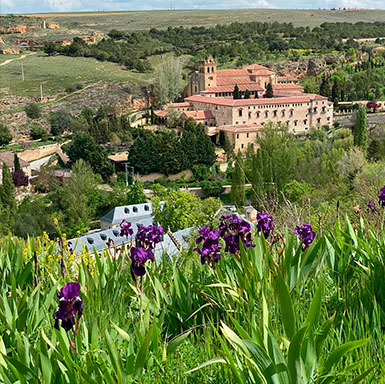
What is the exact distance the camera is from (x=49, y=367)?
204cm

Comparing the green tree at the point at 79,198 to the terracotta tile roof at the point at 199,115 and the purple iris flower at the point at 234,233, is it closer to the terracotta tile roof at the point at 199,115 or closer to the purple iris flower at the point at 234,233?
the terracotta tile roof at the point at 199,115

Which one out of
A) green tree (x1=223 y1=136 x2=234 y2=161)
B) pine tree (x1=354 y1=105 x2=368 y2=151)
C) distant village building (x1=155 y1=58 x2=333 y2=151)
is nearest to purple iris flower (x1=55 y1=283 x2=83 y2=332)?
pine tree (x1=354 y1=105 x2=368 y2=151)

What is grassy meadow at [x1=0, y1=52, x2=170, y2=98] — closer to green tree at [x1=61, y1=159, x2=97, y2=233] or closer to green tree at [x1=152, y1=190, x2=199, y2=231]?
green tree at [x1=61, y1=159, x2=97, y2=233]

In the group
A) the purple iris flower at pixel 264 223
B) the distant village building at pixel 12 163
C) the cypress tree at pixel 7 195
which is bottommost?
the distant village building at pixel 12 163

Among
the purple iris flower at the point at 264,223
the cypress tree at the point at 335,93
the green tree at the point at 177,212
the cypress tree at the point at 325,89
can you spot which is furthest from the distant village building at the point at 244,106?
the purple iris flower at the point at 264,223

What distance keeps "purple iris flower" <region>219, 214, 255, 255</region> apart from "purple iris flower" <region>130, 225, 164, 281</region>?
1.20 ft

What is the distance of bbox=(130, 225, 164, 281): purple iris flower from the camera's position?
2682mm

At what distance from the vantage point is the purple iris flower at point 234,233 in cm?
290

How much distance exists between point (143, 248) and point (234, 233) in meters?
0.47

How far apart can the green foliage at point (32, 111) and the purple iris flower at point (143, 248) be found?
33.4 meters

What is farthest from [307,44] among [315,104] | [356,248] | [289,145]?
[356,248]

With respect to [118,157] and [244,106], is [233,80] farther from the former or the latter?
[118,157]

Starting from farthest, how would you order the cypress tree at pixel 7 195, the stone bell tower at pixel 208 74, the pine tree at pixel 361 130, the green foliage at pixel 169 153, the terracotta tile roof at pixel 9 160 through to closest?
the stone bell tower at pixel 208 74, the green foliage at pixel 169 153, the terracotta tile roof at pixel 9 160, the pine tree at pixel 361 130, the cypress tree at pixel 7 195

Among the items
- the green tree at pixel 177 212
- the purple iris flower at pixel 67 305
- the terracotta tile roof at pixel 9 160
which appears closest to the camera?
the purple iris flower at pixel 67 305
